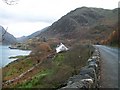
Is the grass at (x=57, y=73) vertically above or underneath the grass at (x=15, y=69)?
above

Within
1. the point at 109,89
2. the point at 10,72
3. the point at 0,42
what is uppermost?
the point at 0,42

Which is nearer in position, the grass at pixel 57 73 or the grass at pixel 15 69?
the grass at pixel 57 73

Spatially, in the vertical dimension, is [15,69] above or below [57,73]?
below

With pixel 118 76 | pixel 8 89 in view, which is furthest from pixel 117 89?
pixel 8 89

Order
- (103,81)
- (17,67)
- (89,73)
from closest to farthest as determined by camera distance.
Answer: (89,73) → (103,81) → (17,67)

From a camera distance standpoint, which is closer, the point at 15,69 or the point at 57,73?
the point at 57,73

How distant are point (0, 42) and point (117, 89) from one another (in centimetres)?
657

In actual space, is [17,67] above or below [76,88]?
below

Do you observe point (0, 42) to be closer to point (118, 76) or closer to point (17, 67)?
point (118, 76)

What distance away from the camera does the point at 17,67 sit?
225ft

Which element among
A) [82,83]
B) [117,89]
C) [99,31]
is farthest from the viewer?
[99,31]

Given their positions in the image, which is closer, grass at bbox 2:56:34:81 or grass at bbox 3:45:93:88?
grass at bbox 3:45:93:88

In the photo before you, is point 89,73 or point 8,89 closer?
point 89,73

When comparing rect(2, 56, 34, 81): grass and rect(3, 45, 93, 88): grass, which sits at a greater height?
rect(3, 45, 93, 88): grass
